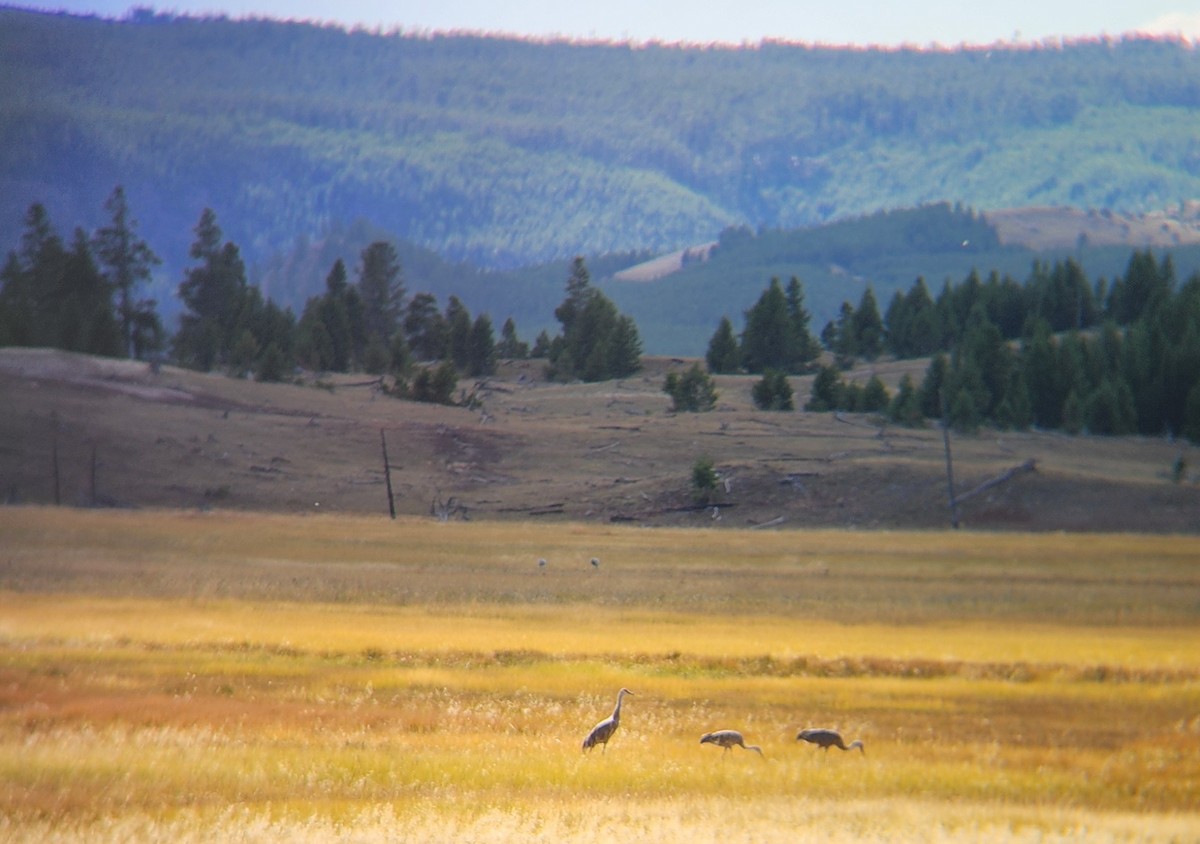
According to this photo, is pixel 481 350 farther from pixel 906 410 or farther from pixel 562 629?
pixel 562 629

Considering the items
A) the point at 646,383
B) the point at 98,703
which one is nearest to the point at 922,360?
the point at 646,383

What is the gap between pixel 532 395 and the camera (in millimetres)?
112000

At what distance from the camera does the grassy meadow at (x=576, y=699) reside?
559 inches

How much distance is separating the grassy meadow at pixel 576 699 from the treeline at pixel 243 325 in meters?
57.9

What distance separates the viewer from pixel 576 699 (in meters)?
22.0

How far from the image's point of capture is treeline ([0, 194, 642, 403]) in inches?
4122

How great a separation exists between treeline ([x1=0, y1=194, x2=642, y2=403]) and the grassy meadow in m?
57.9

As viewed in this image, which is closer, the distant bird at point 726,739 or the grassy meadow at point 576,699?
the grassy meadow at point 576,699

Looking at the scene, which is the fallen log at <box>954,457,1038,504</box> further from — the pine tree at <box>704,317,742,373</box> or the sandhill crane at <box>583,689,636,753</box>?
the sandhill crane at <box>583,689,636,753</box>

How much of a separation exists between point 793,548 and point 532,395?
5728 centimetres

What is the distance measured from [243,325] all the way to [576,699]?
104 metres

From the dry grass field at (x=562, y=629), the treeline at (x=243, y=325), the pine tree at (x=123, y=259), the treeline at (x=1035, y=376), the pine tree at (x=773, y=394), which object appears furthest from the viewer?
the pine tree at (x=123, y=259)

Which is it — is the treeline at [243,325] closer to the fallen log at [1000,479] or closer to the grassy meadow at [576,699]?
the fallen log at [1000,479]

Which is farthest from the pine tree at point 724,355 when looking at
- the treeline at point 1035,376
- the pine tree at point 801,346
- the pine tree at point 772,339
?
the pine tree at point 801,346
